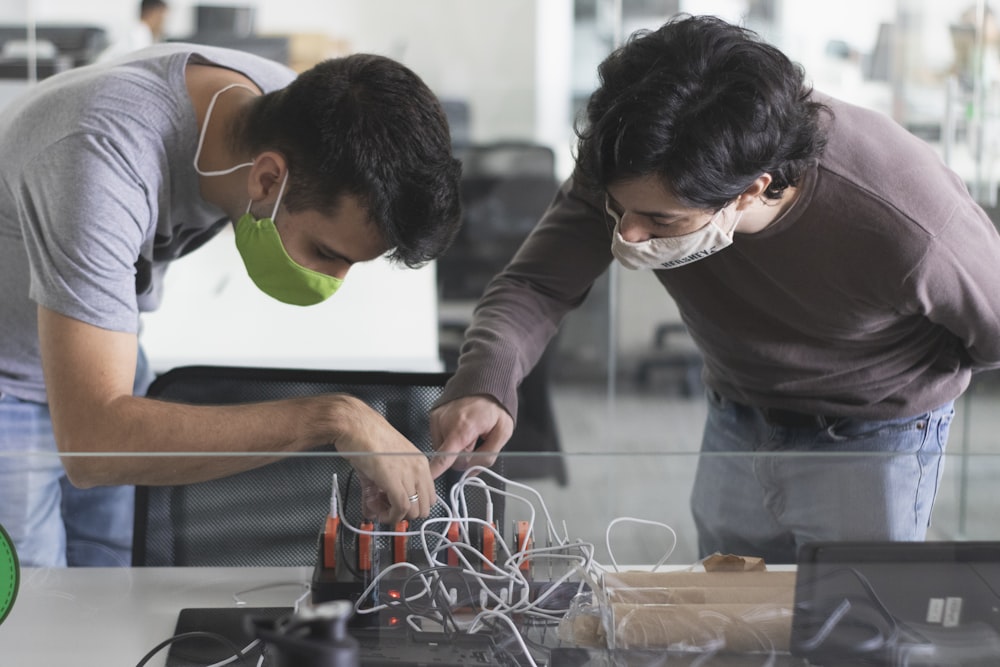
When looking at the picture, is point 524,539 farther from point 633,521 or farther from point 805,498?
point 805,498

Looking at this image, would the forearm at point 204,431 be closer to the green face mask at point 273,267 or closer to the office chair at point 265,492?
the office chair at point 265,492

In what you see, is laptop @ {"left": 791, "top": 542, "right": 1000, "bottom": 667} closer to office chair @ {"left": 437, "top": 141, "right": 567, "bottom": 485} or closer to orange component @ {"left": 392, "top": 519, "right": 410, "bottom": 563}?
orange component @ {"left": 392, "top": 519, "right": 410, "bottom": 563}

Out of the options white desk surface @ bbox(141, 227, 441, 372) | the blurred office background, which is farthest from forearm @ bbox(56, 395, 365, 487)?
the blurred office background

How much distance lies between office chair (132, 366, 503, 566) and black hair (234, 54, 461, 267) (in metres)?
0.19

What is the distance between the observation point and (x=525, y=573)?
1.07 metres

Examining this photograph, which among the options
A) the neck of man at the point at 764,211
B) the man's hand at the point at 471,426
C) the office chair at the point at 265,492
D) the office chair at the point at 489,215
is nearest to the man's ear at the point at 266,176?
the office chair at the point at 265,492

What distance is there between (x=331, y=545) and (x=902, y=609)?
0.55m

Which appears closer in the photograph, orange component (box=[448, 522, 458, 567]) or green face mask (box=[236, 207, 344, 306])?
orange component (box=[448, 522, 458, 567])

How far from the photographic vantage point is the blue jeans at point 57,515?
1035 mm

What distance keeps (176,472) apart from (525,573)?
36cm

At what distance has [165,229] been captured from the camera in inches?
53.4

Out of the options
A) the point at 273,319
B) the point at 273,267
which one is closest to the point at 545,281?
the point at 273,267

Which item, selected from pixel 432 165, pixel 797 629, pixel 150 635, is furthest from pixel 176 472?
pixel 797 629

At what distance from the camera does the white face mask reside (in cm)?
123
